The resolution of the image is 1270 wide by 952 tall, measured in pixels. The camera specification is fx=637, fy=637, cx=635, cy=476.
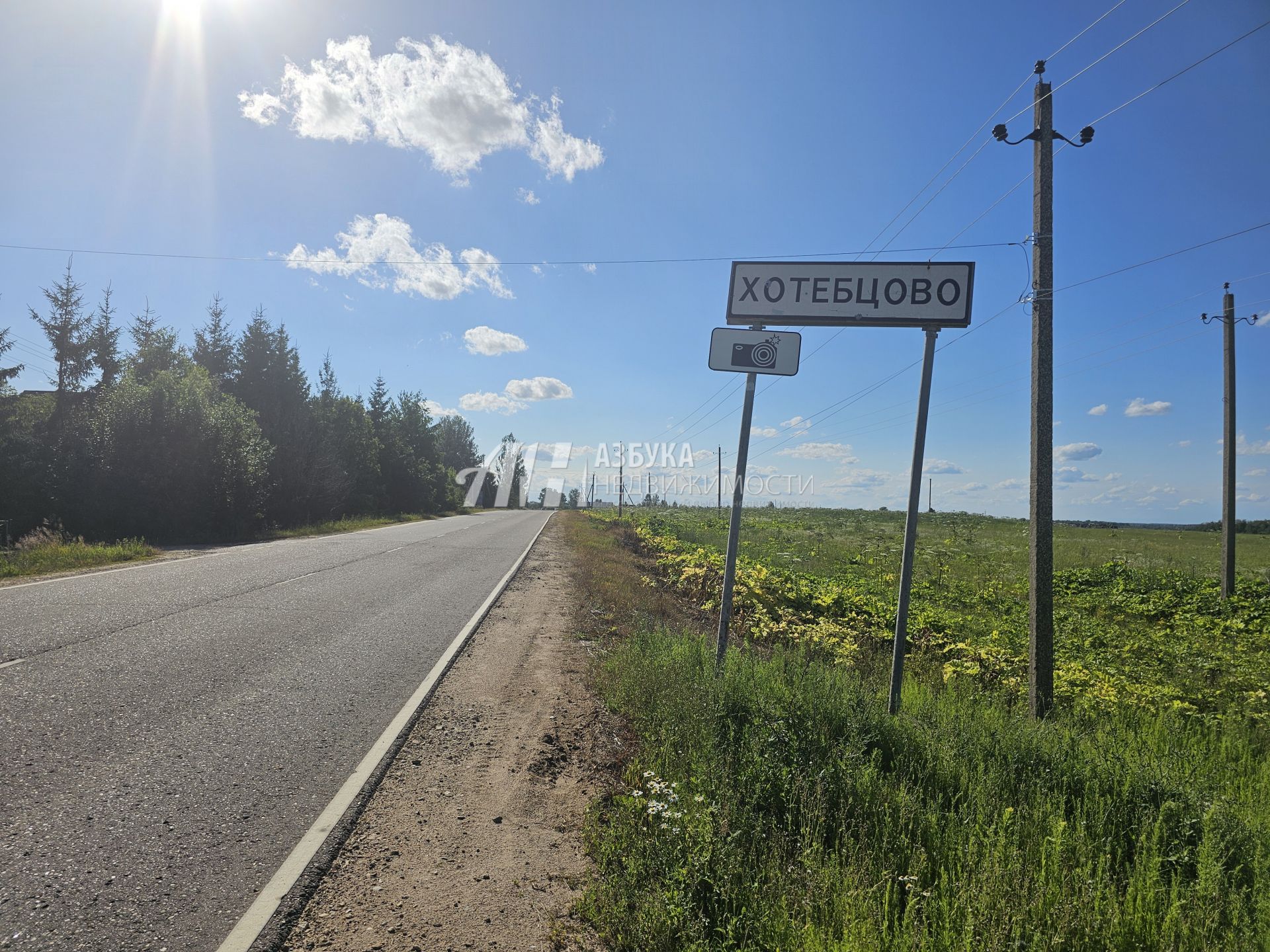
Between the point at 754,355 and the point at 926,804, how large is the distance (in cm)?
334

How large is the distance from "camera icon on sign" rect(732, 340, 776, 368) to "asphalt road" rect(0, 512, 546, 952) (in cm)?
404

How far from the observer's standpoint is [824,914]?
270 cm

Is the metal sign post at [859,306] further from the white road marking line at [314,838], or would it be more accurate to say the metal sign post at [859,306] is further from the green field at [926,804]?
the white road marking line at [314,838]

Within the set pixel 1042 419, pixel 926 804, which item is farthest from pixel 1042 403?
pixel 926 804

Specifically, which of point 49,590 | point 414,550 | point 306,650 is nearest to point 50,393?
point 414,550

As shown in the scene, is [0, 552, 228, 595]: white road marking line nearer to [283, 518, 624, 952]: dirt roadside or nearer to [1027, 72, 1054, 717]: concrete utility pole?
[283, 518, 624, 952]: dirt roadside

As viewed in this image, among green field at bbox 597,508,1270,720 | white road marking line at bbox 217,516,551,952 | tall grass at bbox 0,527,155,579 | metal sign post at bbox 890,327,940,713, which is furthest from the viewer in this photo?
tall grass at bbox 0,527,155,579

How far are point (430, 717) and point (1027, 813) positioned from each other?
4.24 m

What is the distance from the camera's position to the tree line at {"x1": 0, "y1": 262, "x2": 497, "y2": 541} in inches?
813

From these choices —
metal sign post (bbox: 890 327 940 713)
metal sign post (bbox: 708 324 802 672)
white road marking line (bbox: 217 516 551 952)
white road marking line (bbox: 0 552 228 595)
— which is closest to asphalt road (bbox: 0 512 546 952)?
white road marking line (bbox: 217 516 551 952)

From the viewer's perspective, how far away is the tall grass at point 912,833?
104 inches

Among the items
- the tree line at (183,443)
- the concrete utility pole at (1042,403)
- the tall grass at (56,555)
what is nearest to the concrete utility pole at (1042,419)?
the concrete utility pole at (1042,403)

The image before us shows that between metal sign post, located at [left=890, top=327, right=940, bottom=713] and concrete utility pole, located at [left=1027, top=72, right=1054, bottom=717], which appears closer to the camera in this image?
metal sign post, located at [left=890, top=327, right=940, bottom=713]

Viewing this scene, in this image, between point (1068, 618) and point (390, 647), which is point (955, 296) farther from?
→ point (1068, 618)
